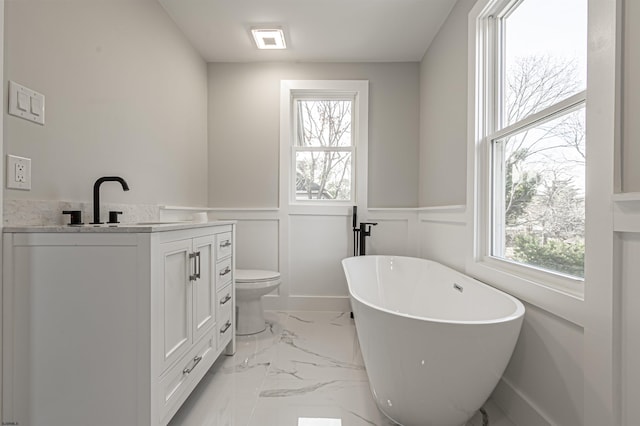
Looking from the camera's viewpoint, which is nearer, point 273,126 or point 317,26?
point 317,26

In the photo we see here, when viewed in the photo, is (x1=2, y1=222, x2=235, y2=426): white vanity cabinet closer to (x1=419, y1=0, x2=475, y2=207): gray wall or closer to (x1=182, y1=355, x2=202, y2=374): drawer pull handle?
(x1=182, y1=355, x2=202, y2=374): drawer pull handle

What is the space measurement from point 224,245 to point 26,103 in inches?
45.6

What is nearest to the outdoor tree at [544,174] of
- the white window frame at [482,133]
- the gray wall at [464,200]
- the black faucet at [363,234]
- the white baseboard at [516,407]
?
the white window frame at [482,133]

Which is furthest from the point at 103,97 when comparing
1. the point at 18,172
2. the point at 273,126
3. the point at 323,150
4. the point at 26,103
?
the point at 323,150

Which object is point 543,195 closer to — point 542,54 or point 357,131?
point 542,54

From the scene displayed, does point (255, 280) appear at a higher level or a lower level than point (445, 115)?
lower

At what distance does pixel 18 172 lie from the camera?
1.27m

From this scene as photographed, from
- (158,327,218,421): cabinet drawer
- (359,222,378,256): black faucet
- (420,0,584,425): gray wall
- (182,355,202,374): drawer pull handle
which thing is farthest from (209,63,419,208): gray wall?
(182,355,202,374): drawer pull handle

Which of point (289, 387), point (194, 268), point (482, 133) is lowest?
point (289, 387)

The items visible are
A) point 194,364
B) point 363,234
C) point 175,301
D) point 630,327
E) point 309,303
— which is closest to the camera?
point 630,327

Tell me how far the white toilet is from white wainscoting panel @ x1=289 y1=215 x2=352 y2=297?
0.60 meters

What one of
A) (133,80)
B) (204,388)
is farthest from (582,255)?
(133,80)

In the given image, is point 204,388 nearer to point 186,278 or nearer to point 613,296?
point 186,278

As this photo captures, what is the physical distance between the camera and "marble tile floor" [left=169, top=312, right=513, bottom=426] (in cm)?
158
